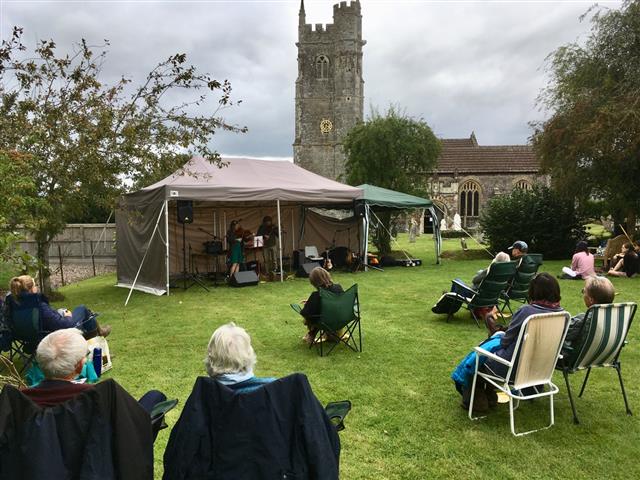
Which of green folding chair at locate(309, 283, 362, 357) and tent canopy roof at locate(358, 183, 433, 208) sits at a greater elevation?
tent canopy roof at locate(358, 183, 433, 208)

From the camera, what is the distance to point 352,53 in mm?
44031

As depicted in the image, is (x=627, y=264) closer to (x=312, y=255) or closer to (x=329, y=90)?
(x=312, y=255)

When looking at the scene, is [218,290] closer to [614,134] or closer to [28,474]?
[28,474]

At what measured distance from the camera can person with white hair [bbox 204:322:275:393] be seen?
215 cm

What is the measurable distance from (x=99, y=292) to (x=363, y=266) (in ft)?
20.9

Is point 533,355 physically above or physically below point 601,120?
below

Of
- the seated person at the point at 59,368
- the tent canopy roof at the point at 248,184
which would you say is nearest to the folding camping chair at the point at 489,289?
the seated person at the point at 59,368

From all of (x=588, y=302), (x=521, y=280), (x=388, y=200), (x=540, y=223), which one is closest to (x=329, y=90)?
(x=540, y=223)

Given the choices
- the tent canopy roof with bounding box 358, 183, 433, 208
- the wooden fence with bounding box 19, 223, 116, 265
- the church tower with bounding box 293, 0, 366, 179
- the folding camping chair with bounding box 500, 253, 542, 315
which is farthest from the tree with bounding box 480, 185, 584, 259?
the church tower with bounding box 293, 0, 366, 179

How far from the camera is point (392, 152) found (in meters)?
17.5

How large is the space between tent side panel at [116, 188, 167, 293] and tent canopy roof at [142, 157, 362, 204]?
1.08 feet

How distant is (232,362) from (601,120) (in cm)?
1324

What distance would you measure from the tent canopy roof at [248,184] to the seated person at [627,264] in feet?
20.1

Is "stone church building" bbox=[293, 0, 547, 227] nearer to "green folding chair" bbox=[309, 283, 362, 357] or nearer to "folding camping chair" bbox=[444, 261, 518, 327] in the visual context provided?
"folding camping chair" bbox=[444, 261, 518, 327]
